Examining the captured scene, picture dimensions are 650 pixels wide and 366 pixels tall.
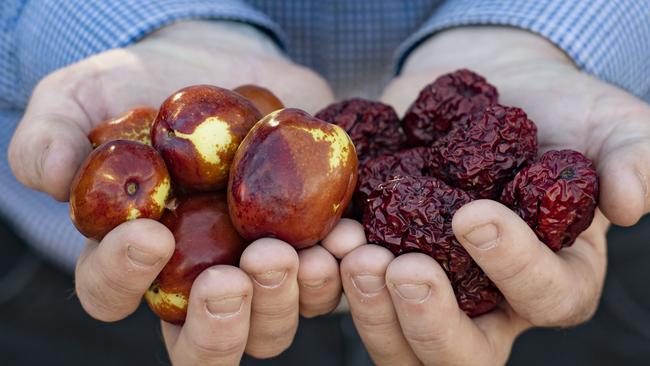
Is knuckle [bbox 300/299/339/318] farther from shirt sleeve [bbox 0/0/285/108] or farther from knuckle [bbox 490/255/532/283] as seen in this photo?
shirt sleeve [bbox 0/0/285/108]

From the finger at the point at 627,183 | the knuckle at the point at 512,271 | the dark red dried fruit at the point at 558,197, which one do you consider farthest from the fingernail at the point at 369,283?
the finger at the point at 627,183

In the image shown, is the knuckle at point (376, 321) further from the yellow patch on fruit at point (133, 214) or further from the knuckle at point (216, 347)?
the yellow patch on fruit at point (133, 214)

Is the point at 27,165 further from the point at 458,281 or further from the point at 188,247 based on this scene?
the point at 458,281

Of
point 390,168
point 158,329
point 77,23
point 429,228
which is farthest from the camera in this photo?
point 158,329

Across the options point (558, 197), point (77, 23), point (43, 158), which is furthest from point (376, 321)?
point (77, 23)

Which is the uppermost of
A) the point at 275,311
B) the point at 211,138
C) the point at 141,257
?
the point at 211,138

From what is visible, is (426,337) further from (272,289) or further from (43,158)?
(43,158)

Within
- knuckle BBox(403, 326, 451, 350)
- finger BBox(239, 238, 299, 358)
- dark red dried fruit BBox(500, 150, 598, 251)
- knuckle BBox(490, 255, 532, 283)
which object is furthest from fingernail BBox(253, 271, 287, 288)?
dark red dried fruit BBox(500, 150, 598, 251)

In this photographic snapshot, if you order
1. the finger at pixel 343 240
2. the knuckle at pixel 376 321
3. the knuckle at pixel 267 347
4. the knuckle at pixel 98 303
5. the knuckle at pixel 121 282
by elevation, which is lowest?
the knuckle at pixel 267 347
